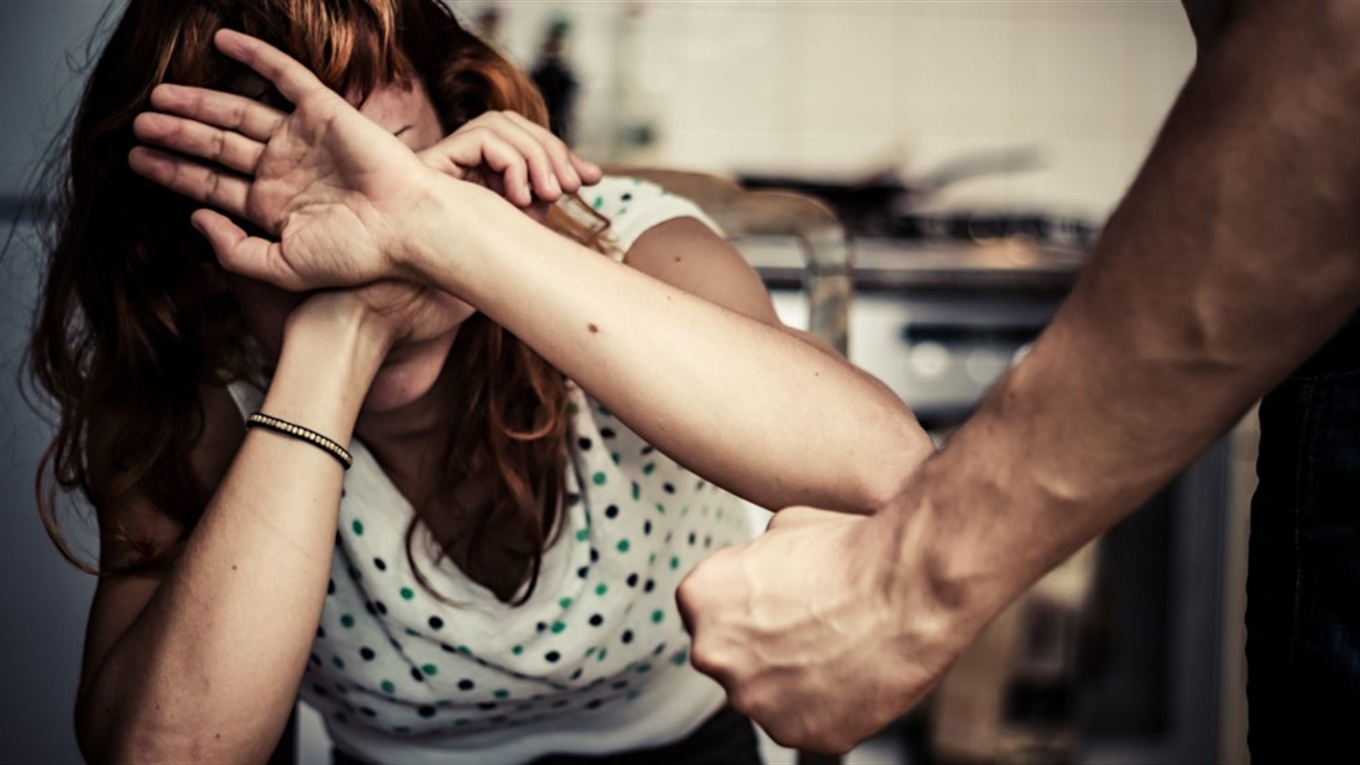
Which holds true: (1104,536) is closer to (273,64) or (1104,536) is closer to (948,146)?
(948,146)

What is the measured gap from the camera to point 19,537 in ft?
4.78

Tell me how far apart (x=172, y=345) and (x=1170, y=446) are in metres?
0.70

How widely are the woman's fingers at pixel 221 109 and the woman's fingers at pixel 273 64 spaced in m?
0.02

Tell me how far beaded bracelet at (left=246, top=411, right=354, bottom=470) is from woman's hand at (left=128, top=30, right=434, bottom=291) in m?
0.08

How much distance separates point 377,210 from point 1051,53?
7.01ft

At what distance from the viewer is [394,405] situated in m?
0.88

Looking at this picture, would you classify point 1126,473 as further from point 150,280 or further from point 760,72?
point 760,72

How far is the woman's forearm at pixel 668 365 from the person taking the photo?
0.67 metres

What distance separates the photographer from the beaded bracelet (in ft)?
2.53

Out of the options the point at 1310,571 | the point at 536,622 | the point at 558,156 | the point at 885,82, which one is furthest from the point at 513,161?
the point at 885,82

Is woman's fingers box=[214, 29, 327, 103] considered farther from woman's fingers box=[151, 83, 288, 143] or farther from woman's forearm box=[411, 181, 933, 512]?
woman's forearm box=[411, 181, 933, 512]

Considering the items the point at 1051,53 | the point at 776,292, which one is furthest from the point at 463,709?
the point at 1051,53

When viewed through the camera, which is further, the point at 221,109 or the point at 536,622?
the point at 536,622

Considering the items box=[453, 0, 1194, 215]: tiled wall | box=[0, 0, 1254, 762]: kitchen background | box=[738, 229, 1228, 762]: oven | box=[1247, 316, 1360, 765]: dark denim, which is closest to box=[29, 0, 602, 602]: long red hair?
box=[1247, 316, 1360, 765]: dark denim
